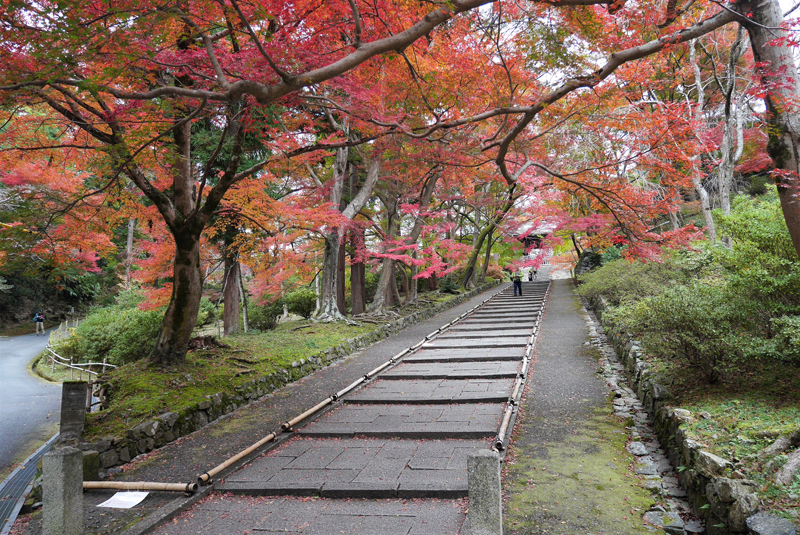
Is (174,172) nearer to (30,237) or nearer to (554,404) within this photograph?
(30,237)

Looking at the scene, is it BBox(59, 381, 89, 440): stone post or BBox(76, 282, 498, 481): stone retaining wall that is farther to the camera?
BBox(59, 381, 89, 440): stone post

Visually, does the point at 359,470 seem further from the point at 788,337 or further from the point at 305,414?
the point at 788,337

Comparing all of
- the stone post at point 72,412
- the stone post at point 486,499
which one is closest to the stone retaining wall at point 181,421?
the stone post at point 72,412

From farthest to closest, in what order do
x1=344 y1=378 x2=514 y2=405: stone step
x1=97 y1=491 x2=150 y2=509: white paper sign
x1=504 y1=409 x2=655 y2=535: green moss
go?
x1=344 y1=378 x2=514 y2=405: stone step, x1=97 y1=491 x2=150 y2=509: white paper sign, x1=504 y1=409 x2=655 y2=535: green moss

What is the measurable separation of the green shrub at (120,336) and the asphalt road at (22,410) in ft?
4.66

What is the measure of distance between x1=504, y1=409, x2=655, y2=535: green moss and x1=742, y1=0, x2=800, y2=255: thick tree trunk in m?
2.71

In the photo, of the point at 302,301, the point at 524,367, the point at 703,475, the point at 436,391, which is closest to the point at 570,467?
the point at 703,475

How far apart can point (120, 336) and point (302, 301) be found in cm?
739

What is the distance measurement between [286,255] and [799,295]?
12434 mm

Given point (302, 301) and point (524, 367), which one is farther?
point (302, 301)

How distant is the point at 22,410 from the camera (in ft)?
34.0

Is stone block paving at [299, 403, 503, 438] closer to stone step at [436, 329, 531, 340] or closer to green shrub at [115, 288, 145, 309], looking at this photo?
stone step at [436, 329, 531, 340]

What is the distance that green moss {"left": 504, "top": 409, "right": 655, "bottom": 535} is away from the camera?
3.43 m

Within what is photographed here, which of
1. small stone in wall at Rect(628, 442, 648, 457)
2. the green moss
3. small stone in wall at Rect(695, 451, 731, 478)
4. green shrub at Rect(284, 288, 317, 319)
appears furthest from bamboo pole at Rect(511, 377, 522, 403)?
green shrub at Rect(284, 288, 317, 319)
